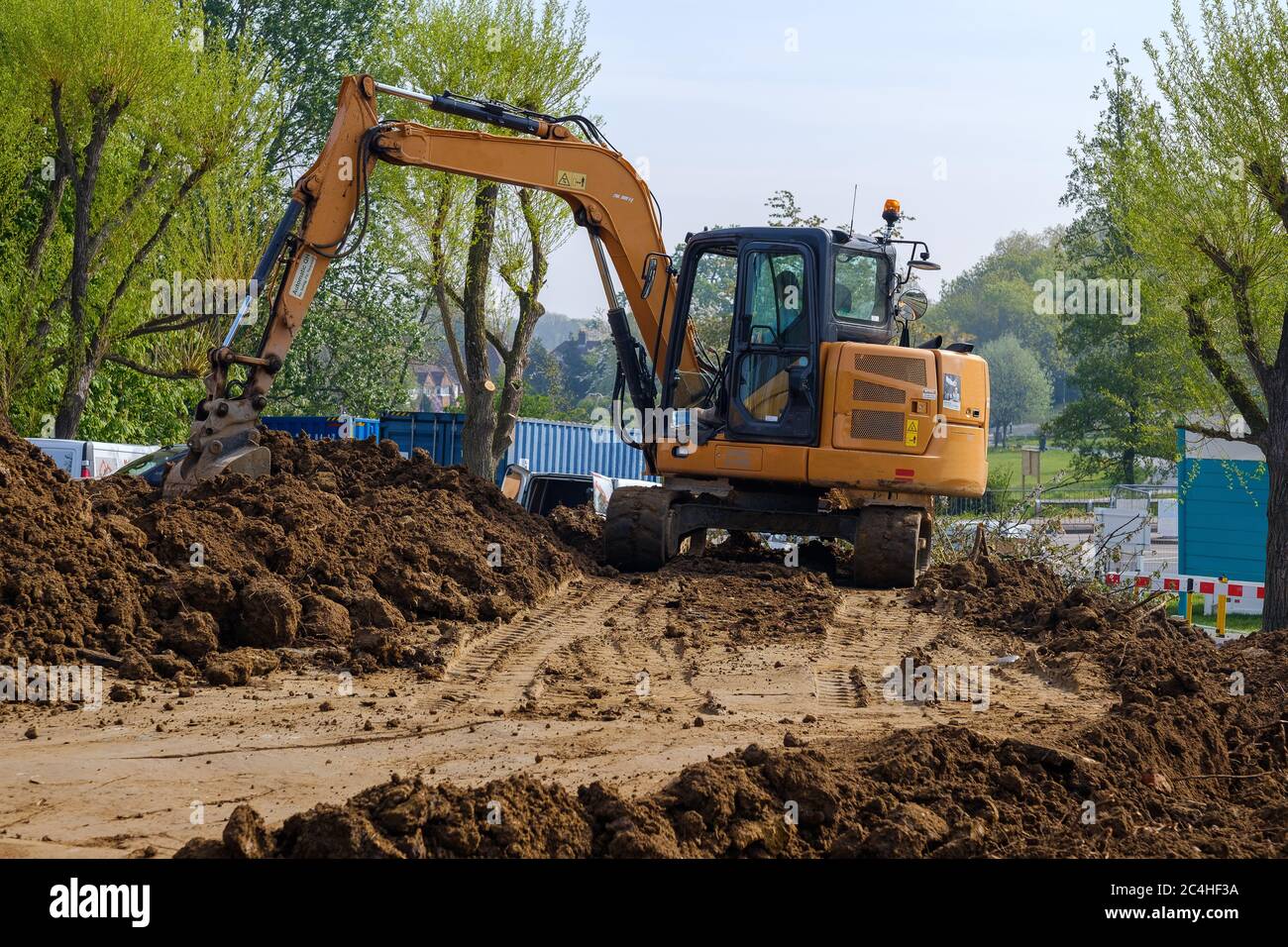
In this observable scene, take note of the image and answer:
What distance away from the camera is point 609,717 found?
7.28 m

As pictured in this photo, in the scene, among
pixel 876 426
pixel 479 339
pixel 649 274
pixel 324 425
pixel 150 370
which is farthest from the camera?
pixel 324 425

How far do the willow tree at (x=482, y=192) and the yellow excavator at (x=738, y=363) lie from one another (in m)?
8.81

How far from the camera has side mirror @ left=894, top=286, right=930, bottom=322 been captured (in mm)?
13578

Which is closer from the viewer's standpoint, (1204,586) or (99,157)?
(99,157)

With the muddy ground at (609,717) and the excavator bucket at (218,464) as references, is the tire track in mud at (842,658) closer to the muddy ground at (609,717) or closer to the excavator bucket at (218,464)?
the muddy ground at (609,717)

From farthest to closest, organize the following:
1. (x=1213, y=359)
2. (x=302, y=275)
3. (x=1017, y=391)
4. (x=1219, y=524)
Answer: (x=1017, y=391)
(x=1219, y=524)
(x=1213, y=359)
(x=302, y=275)

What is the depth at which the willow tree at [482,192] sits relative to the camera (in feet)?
73.6

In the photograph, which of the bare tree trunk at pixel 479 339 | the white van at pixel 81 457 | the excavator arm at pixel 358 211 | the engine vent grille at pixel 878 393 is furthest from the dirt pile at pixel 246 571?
the bare tree trunk at pixel 479 339

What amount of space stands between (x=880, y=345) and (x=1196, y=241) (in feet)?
14.4

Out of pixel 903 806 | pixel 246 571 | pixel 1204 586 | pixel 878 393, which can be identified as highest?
pixel 878 393

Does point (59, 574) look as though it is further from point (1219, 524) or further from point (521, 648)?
point (1219, 524)

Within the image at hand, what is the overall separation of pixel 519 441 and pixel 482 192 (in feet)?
23.5

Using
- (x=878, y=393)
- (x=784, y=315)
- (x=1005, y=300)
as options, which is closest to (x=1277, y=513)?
(x=878, y=393)
